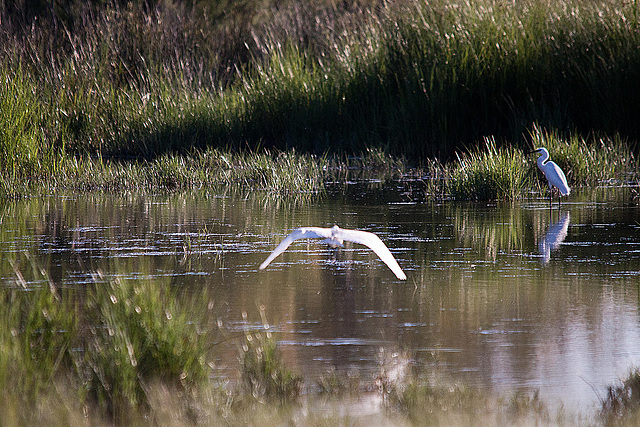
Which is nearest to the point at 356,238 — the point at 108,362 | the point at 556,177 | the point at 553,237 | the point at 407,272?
the point at 407,272

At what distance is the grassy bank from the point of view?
12.2m

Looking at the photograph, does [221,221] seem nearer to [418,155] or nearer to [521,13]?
[418,155]

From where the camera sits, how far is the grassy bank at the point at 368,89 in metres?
12.2

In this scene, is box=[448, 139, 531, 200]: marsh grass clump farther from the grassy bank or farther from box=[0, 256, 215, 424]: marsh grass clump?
box=[0, 256, 215, 424]: marsh grass clump

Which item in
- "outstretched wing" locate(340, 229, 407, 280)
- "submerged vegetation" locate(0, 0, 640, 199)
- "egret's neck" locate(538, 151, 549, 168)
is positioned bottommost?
"outstretched wing" locate(340, 229, 407, 280)

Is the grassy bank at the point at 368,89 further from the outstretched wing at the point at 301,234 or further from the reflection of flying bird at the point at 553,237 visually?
the outstretched wing at the point at 301,234

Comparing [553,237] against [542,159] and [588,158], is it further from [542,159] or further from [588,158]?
[588,158]

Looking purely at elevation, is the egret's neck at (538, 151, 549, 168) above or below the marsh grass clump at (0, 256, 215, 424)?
above

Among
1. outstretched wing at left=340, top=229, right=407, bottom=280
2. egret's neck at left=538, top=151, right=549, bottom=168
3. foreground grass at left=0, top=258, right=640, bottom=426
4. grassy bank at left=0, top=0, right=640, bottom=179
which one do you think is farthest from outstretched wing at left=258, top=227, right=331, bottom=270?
grassy bank at left=0, top=0, right=640, bottom=179

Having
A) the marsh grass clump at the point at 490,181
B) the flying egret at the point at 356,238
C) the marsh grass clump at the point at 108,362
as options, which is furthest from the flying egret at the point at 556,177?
the marsh grass clump at the point at 108,362

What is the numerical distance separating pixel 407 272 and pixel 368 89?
834 centimetres

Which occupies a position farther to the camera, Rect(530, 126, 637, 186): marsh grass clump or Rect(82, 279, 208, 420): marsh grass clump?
Rect(530, 126, 637, 186): marsh grass clump

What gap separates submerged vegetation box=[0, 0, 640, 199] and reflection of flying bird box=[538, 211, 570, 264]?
3.01 meters

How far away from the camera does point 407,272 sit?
571cm
